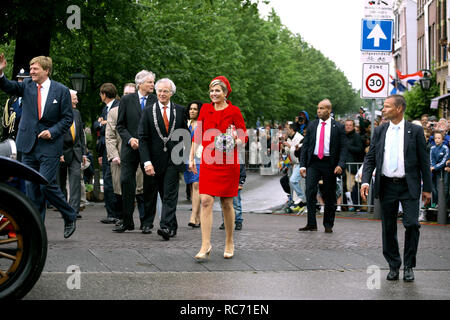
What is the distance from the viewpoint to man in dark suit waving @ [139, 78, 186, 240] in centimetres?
927

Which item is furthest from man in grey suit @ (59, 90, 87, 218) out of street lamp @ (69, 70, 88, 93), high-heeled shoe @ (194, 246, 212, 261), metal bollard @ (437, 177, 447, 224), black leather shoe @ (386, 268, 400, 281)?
street lamp @ (69, 70, 88, 93)

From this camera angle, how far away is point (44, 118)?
8.23 m

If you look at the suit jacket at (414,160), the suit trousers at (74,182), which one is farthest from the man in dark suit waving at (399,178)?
the suit trousers at (74,182)

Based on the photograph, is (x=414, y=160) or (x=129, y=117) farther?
(x=129, y=117)

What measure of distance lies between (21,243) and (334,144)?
273 inches

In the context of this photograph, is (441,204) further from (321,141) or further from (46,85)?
(46,85)

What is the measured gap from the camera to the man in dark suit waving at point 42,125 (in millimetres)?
8141

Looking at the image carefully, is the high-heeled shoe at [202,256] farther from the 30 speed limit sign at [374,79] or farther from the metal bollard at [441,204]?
the metal bollard at [441,204]

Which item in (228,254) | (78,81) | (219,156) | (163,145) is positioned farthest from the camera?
(78,81)

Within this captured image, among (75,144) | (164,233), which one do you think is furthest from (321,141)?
(75,144)

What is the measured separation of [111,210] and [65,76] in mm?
14066

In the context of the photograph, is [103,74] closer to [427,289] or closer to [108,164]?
[108,164]

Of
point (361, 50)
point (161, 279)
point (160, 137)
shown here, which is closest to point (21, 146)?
point (160, 137)

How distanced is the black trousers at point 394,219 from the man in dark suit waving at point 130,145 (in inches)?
135
